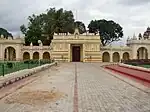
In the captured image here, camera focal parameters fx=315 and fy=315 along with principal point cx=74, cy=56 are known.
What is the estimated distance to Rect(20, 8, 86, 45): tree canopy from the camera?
77.5 meters

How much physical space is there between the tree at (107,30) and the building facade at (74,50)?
2179cm

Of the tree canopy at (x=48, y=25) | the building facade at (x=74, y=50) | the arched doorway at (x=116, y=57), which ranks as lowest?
the arched doorway at (x=116, y=57)

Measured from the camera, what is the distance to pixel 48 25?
78.0 meters

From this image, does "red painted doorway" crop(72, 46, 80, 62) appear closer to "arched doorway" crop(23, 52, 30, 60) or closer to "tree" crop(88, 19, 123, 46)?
"arched doorway" crop(23, 52, 30, 60)

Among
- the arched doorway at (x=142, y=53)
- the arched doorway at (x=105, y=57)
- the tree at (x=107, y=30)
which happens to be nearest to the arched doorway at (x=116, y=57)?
the arched doorway at (x=105, y=57)

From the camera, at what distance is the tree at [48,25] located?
77.5 meters

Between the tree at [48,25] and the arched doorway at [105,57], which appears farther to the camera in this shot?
the tree at [48,25]

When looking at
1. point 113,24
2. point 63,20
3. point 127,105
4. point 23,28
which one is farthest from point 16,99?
point 113,24

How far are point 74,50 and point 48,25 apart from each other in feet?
35.7

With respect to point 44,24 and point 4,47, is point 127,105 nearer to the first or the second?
point 4,47

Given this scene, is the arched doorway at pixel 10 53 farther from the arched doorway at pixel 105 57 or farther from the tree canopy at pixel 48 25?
the arched doorway at pixel 105 57

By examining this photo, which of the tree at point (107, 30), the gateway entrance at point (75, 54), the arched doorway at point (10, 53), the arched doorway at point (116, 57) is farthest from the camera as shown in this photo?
the tree at point (107, 30)

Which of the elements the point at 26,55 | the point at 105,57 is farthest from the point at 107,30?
the point at 26,55

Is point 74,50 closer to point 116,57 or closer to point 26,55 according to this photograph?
point 116,57
